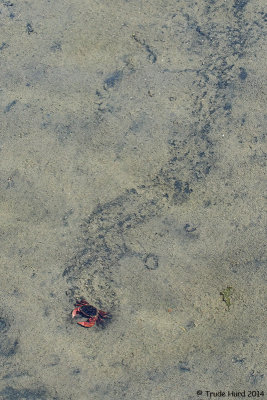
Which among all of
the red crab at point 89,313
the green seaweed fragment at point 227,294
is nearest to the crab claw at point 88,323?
the red crab at point 89,313

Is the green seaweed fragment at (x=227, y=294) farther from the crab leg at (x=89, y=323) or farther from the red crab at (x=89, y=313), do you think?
the crab leg at (x=89, y=323)

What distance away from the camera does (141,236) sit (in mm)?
3270

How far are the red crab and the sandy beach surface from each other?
0.05 meters

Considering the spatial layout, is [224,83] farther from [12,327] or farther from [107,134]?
[12,327]

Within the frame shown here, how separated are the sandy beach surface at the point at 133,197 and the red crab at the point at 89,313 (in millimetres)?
51

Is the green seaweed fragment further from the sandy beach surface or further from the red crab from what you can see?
the red crab

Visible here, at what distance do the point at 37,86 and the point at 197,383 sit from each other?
2915 millimetres

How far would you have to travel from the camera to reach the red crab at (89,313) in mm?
3031

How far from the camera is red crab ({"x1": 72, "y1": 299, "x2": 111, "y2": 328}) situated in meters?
3.03

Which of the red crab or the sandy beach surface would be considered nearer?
the sandy beach surface

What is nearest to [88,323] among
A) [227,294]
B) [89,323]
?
[89,323]

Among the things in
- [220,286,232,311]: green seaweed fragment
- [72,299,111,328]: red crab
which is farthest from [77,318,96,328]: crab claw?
[220,286,232,311]: green seaweed fragment

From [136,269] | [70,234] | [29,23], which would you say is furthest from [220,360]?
[29,23]

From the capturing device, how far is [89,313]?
3.05m
